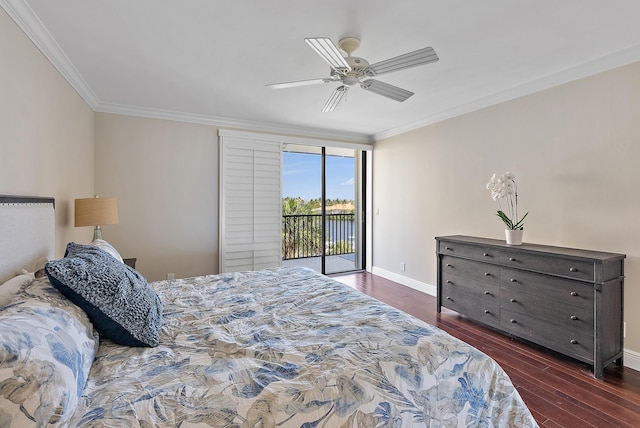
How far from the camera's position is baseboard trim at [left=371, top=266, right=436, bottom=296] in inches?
170

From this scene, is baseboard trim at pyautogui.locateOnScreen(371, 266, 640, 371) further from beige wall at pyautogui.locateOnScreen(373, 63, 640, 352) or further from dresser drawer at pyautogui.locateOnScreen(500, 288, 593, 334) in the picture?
dresser drawer at pyautogui.locateOnScreen(500, 288, 593, 334)

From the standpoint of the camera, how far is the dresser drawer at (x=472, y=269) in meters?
3.02

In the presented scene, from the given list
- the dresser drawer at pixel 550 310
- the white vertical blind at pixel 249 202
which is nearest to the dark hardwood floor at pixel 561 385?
the dresser drawer at pixel 550 310

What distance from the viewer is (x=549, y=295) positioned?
2564 millimetres

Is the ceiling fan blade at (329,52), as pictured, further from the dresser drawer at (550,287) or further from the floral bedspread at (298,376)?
the dresser drawer at (550,287)

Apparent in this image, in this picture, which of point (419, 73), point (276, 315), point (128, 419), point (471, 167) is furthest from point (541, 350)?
point (128, 419)

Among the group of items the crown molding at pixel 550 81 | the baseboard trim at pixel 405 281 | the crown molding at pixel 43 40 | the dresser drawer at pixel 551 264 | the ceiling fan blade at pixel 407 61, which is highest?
the crown molding at pixel 550 81

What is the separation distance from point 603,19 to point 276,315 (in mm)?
2843

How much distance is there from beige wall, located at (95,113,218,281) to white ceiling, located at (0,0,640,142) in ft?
1.47

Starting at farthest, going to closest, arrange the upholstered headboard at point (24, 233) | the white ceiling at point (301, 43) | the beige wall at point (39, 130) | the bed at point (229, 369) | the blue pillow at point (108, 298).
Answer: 1. the white ceiling at point (301, 43)
2. the beige wall at point (39, 130)
3. the upholstered headboard at point (24, 233)
4. the blue pillow at point (108, 298)
5. the bed at point (229, 369)

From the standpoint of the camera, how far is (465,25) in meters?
2.06

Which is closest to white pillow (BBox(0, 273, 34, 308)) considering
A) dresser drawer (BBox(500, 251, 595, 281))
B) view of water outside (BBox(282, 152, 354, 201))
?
dresser drawer (BBox(500, 251, 595, 281))

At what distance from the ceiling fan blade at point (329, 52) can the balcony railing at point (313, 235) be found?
397cm

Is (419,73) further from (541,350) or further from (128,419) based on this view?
(128,419)
